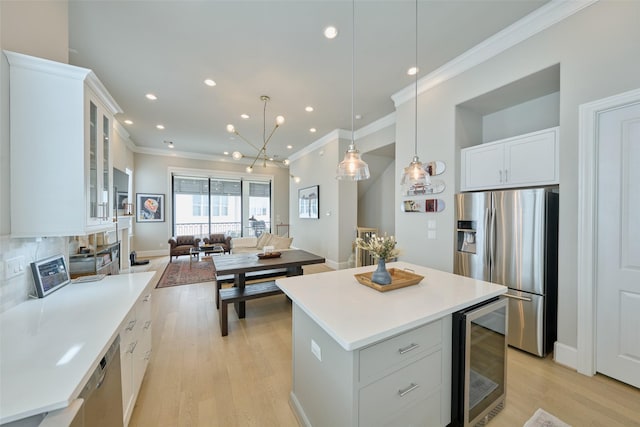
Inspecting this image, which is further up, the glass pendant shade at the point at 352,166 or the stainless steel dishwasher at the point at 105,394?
the glass pendant shade at the point at 352,166

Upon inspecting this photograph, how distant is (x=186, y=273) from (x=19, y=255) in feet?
13.5

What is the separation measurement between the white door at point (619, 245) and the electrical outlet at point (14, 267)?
4157 millimetres

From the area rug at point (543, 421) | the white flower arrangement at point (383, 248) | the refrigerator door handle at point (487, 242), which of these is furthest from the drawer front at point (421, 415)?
the refrigerator door handle at point (487, 242)

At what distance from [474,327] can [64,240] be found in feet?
9.86

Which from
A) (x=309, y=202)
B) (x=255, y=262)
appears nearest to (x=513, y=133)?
(x=255, y=262)

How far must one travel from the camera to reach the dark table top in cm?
299

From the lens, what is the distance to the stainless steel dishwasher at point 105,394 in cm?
90

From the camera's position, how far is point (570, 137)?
2.08m

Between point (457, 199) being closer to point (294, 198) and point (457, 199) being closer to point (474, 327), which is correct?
point (474, 327)

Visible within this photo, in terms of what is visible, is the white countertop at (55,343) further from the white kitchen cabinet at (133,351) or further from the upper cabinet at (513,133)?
the upper cabinet at (513,133)

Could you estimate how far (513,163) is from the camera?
2.48 meters

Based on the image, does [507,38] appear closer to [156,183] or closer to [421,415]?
[421,415]

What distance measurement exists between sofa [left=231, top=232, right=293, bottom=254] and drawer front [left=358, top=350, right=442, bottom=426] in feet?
14.0

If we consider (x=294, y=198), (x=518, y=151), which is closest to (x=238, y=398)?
(x=518, y=151)
